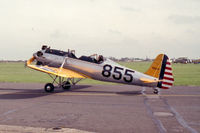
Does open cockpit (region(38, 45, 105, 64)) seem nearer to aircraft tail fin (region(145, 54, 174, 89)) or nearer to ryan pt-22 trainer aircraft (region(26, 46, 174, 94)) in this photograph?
ryan pt-22 trainer aircraft (region(26, 46, 174, 94))

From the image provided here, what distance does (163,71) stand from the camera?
43.8 ft

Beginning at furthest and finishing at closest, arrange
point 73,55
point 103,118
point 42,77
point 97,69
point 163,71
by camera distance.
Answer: point 42,77 → point 73,55 → point 97,69 → point 163,71 → point 103,118

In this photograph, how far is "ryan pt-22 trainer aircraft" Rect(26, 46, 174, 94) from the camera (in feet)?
43.9

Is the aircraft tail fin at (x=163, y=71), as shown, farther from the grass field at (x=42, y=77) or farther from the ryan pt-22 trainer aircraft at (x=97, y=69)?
the grass field at (x=42, y=77)

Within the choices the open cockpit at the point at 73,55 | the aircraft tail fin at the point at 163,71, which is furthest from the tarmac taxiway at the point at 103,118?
the open cockpit at the point at 73,55

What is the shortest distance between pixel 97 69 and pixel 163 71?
440 cm

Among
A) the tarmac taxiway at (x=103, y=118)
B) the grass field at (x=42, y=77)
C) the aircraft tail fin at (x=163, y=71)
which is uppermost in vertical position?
the aircraft tail fin at (x=163, y=71)

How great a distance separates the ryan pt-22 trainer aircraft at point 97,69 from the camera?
13367 millimetres

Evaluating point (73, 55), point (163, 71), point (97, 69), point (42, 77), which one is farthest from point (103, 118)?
point (42, 77)

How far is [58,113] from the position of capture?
8.62 m

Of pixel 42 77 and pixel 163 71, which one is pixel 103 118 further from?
pixel 42 77

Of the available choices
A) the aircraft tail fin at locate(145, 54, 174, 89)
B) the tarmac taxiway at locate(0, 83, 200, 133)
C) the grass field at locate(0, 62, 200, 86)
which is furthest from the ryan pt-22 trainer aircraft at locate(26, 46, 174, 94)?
the grass field at locate(0, 62, 200, 86)

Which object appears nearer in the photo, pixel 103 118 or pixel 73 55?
pixel 103 118

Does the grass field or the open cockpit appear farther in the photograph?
the grass field
